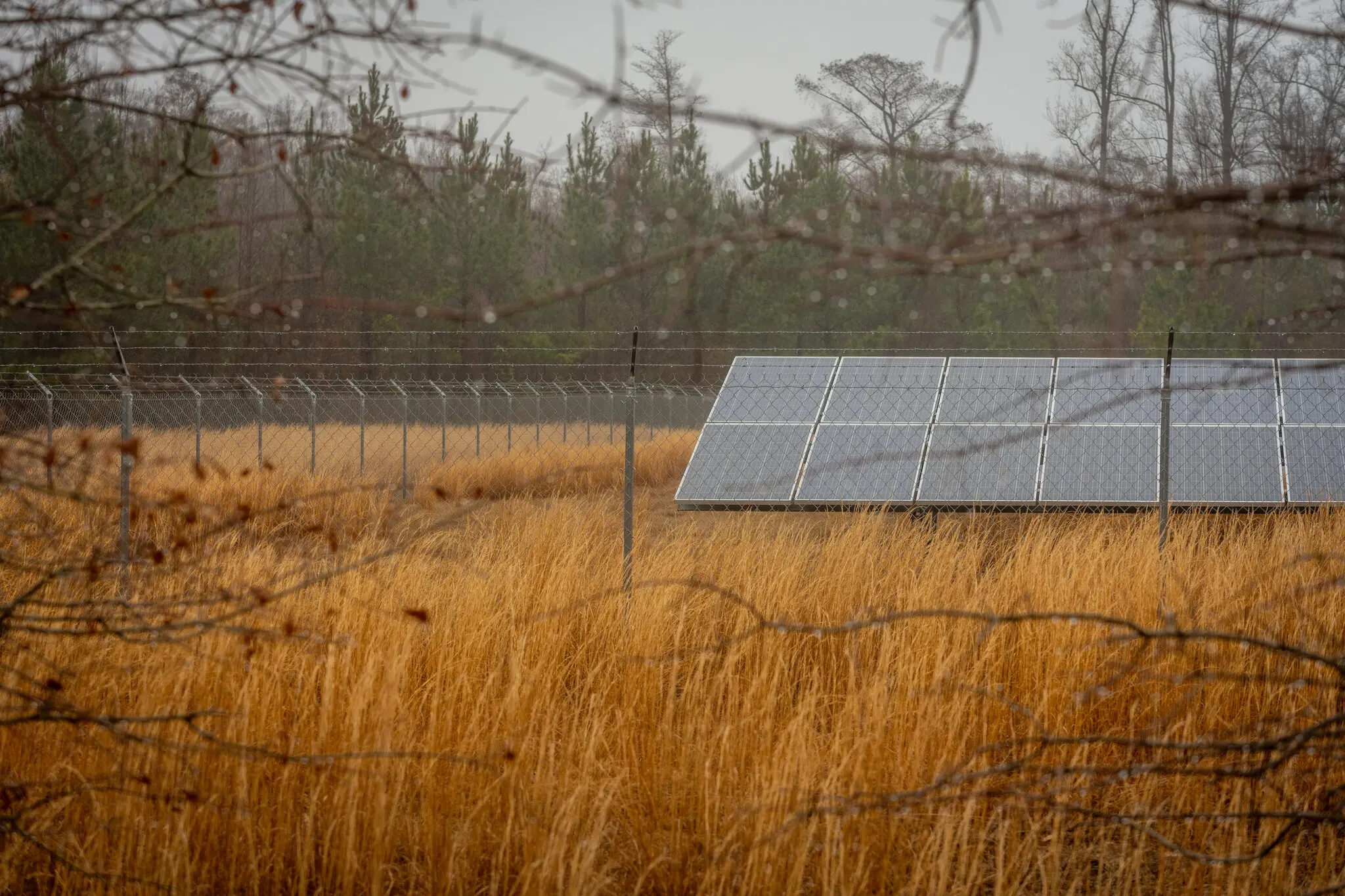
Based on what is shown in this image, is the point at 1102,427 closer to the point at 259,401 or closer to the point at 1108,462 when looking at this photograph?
the point at 1108,462

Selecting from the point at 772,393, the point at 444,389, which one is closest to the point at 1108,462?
the point at 772,393

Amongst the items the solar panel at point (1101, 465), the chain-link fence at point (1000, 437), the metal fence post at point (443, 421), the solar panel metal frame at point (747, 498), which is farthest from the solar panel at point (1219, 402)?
the metal fence post at point (443, 421)

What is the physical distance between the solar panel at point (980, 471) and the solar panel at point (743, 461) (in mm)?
937

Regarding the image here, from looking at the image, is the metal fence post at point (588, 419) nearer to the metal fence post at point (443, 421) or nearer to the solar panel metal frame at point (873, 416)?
the metal fence post at point (443, 421)

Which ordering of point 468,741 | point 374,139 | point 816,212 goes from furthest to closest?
point 468,741 → point 374,139 → point 816,212

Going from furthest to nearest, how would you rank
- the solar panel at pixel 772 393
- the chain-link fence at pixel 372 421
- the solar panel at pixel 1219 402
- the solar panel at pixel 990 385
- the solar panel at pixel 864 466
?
1. the chain-link fence at pixel 372 421
2. the solar panel at pixel 772 393
3. the solar panel at pixel 1219 402
4. the solar panel at pixel 990 385
5. the solar panel at pixel 864 466

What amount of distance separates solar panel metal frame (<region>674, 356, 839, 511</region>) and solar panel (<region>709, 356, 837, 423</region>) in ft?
0.05

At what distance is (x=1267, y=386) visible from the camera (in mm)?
9359

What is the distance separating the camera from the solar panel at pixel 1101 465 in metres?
7.94

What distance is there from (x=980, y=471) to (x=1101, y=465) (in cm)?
89

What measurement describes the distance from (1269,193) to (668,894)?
7.53 feet

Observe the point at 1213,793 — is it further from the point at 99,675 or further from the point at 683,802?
the point at 99,675

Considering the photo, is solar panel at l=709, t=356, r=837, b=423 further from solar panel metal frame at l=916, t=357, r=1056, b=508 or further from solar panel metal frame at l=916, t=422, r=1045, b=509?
solar panel metal frame at l=916, t=422, r=1045, b=509

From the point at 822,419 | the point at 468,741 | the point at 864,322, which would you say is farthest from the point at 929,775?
the point at 864,322
